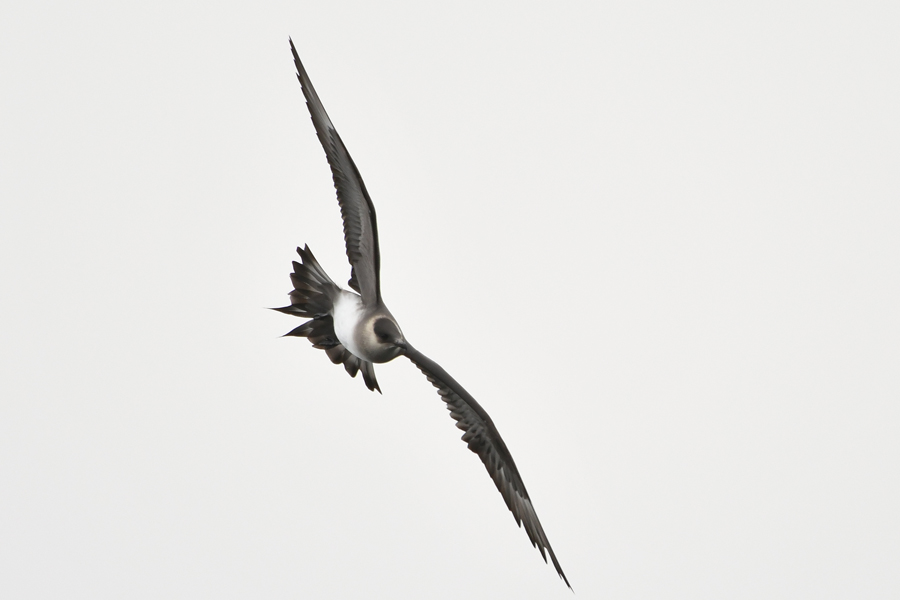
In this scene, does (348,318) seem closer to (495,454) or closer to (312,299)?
(312,299)

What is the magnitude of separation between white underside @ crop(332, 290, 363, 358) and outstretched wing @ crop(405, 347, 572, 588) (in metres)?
0.75

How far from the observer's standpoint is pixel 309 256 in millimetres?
8719

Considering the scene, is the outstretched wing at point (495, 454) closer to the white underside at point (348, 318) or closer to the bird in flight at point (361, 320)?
the bird in flight at point (361, 320)

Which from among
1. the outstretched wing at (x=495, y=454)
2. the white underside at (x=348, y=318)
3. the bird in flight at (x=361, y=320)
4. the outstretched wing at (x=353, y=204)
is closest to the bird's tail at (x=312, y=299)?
the bird in flight at (x=361, y=320)

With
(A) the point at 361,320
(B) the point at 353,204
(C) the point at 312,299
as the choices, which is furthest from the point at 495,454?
(B) the point at 353,204

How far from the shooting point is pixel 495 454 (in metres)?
8.82

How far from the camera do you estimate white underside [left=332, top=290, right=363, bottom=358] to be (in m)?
8.02

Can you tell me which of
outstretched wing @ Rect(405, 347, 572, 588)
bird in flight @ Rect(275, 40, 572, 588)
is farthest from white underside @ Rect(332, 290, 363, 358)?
outstretched wing @ Rect(405, 347, 572, 588)

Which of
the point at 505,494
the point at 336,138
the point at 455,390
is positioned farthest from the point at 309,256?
the point at 505,494

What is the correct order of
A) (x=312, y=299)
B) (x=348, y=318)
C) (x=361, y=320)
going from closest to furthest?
(x=361, y=320), (x=348, y=318), (x=312, y=299)

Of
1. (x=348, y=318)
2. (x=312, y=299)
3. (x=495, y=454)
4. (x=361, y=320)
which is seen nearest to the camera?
(x=361, y=320)

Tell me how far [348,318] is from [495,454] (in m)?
1.92

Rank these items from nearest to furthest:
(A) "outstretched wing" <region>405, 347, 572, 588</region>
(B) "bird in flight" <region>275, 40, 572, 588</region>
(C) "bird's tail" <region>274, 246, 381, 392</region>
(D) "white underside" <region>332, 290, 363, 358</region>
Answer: (B) "bird in flight" <region>275, 40, 572, 588</region> → (D) "white underside" <region>332, 290, 363, 358</region> → (A) "outstretched wing" <region>405, 347, 572, 588</region> → (C) "bird's tail" <region>274, 246, 381, 392</region>

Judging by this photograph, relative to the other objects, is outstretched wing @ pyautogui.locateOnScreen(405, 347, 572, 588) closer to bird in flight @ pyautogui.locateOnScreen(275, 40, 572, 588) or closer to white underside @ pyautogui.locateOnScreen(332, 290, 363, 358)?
bird in flight @ pyautogui.locateOnScreen(275, 40, 572, 588)
